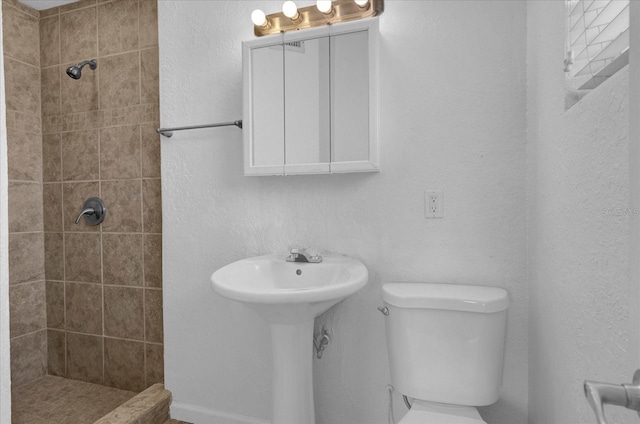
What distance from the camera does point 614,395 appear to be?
344 mm

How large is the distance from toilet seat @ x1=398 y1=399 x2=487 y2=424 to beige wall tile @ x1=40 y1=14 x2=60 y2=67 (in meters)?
2.68

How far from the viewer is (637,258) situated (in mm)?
359

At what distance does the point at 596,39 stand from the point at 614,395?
0.66 meters

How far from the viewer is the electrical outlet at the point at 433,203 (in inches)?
58.0

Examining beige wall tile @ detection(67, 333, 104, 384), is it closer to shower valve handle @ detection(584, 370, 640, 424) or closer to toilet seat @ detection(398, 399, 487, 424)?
toilet seat @ detection(398, 399, 487, 424)

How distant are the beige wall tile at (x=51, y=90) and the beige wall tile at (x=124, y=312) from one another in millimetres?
1141

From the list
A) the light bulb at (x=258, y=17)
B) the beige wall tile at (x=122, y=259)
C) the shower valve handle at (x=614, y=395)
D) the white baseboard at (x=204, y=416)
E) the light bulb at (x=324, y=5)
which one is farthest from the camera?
the beige wall tile at (x=122, y=259)

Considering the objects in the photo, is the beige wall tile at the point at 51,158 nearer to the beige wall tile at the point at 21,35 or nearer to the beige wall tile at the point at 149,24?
the beige wall tile at the point at 21,35

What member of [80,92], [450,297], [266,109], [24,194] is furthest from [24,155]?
[450,297]

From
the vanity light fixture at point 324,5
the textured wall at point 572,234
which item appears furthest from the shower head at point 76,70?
the textured wall at point 572,234

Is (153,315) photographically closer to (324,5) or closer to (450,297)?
(450,297)

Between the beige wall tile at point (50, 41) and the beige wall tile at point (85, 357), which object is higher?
the beige wall tile at point (50, 41)

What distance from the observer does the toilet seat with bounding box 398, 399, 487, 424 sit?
3.74 feet

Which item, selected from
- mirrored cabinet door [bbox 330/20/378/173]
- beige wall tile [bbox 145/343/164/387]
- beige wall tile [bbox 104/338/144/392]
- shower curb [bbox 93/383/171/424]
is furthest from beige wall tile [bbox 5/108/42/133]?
mirrored cabinet door [bbox 330/20/378/173]
